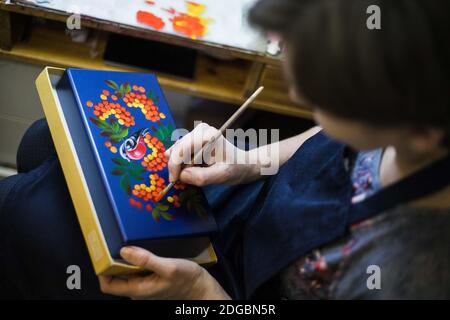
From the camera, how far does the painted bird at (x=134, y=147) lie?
71cm

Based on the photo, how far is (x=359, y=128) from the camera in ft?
1.59

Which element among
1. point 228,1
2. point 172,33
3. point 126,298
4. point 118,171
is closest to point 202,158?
point 118,171

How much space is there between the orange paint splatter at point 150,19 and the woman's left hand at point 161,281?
551mm

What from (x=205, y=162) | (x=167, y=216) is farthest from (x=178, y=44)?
(x=167, y=216)

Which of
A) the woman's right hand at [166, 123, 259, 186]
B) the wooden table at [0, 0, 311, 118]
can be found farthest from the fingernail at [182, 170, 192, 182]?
the wooden table at [0, 0, 311, 118]

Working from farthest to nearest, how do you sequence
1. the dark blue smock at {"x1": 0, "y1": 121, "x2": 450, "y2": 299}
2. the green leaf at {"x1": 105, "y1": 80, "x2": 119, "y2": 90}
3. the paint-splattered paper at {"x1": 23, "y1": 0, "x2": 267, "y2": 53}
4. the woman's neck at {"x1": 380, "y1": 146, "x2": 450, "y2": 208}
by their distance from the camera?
the paint-splattered paper at {"x1": 23, "y1": 0, "x2": 267, "y2": 53}
the green leaf at {"x1": 105, "y1": 80, "x2": 119, "y2": 90}
the dark blue smock at {"x1": 0, "y1": 121, "x2": 450, "y2": 299}
the woman's neck at {"x1": 380, "y1": 146, "x2": 450, "y2": 208}

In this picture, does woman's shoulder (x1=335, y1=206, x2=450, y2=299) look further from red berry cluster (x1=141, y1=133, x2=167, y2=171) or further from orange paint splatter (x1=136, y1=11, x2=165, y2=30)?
orange paint splatter (x1=136, y1=11, x2=165, y2=30)

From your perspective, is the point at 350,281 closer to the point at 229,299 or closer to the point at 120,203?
the point at 229,299

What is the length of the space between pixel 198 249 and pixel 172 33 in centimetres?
50

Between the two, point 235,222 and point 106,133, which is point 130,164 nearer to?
point 106,133

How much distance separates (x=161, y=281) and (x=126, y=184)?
15 centimetres

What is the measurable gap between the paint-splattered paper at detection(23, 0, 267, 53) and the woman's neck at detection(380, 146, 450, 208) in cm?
50

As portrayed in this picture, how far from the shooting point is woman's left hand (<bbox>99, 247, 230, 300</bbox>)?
2.06ft

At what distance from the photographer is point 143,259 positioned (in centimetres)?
62
